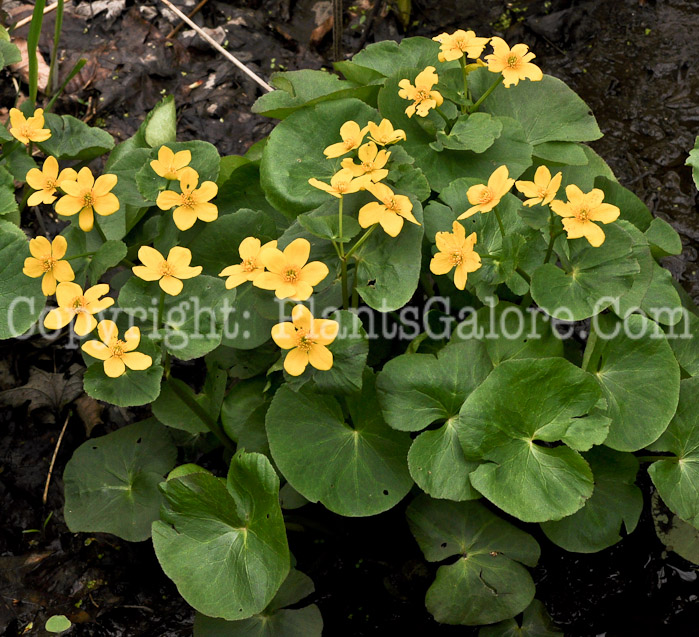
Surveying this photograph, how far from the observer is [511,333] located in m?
1.78

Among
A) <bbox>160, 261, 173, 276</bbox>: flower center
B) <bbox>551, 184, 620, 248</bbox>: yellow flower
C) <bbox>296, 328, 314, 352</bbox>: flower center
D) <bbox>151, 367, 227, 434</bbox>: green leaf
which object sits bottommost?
<bbox>151, 367, 227, 434</bbox>: green leaf

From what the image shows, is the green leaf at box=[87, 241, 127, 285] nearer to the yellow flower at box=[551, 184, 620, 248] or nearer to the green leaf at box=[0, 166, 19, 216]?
the green leaf at box=[0, 166, 19, 216]

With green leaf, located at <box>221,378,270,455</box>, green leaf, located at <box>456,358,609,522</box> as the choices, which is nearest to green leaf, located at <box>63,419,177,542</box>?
green leaf, located at <box>221,378,270,455</box>

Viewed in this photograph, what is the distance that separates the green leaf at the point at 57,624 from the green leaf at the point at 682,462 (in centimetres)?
165

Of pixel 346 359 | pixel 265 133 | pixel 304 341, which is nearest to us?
pixel 304 341

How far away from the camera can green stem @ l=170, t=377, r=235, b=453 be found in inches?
72.7

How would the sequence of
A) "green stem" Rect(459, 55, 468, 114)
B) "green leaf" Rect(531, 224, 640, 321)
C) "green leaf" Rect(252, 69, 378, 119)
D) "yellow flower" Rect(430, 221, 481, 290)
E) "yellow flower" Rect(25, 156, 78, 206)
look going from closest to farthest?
1. "yellow flower" Rect(430, 221, 481, 290)
2. "green leaf" Rect(531, 224, 640, 321)
3. "yellow flower" Rect(25, 156, 78, 206)
4. "green stem" Rect(459, 55, 468, 114)
5. "green leaf" Rect(252, 69, 378, 119)

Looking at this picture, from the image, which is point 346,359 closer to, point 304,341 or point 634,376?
point 304,341

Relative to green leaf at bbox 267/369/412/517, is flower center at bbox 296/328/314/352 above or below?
above

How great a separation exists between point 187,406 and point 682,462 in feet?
4.27

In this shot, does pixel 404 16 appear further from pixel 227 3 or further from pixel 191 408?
pixel 191 408

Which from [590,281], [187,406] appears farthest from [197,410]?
[590,281]

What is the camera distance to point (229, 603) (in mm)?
1594

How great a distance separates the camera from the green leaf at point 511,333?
1771mm
